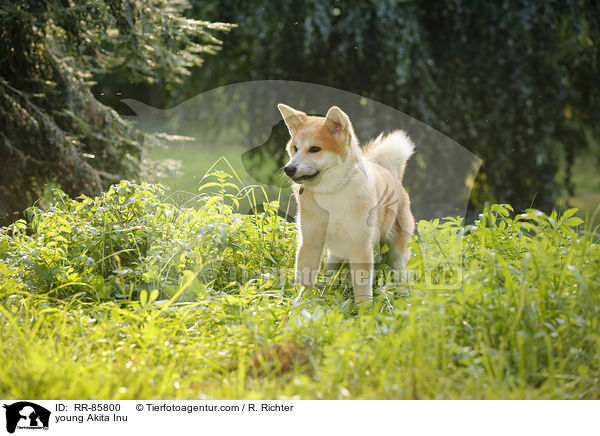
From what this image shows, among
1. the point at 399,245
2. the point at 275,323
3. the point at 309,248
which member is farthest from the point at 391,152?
the point at 275,323

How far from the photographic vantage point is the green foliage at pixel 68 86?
9.77ft

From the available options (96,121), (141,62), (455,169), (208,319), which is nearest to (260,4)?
(141,62)

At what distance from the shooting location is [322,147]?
2277mm

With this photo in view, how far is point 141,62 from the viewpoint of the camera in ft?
11.2

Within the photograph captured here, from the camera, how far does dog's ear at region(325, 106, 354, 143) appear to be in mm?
2234

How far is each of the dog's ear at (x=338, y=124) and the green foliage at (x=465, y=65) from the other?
208 centimetres

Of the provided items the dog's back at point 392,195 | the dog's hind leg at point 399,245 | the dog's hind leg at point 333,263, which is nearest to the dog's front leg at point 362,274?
the dog's back at point 392,195

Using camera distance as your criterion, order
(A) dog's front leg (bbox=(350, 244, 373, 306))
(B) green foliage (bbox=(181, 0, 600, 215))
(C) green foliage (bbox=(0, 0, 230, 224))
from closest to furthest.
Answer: (A) dog's front leg (bbox=(350, 244, 373, 306))
(C) green foliage (bbox=(0, 0, 230, 224))
(B) green foliage (bbox=(181, 0, 600, 215))

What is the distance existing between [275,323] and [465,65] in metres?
3.40

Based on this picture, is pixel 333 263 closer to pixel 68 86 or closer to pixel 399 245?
pixel 399 245

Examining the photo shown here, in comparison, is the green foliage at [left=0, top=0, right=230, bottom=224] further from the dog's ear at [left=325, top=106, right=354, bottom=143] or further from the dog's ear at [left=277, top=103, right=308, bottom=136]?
the dog's ear at [left=325, top=106, right=354, bottom=143]

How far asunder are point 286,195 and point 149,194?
39.6 inches
